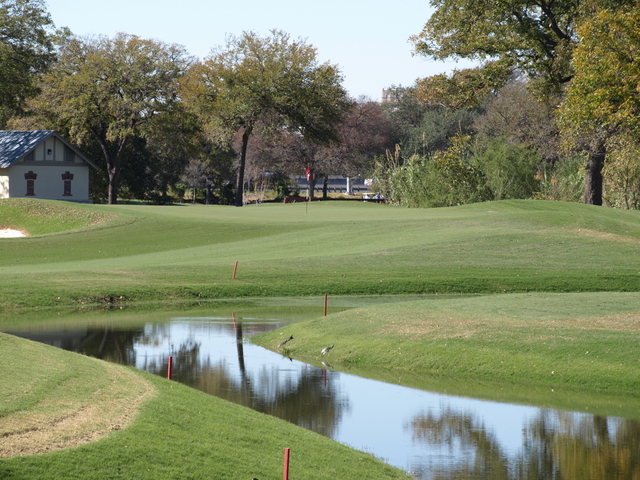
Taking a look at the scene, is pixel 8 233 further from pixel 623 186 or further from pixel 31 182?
pixel 623 186

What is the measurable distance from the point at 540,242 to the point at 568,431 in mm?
22492

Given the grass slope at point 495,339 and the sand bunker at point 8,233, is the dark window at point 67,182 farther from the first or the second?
the grass slope at point 495,339

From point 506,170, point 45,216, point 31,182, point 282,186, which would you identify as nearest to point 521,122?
point 506,170

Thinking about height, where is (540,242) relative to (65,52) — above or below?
below

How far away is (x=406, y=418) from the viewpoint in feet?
42.9

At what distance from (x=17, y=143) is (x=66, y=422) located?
6254cm

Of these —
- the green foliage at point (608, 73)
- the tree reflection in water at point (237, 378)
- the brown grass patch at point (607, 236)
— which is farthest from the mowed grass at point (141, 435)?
the brown grass patch at point (607, 236)

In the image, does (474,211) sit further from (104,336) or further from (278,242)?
(104,336)

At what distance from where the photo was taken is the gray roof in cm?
6394

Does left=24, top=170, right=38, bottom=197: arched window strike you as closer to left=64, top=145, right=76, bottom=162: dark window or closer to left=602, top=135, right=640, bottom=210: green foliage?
left=64, top=145, right=76, bottom=162: dark window

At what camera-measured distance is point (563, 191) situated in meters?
50.8

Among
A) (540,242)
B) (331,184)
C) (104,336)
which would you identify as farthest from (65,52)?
(331,184)

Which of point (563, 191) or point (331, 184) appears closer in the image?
point (563, 191)

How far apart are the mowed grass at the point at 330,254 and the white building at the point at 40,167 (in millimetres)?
20196
